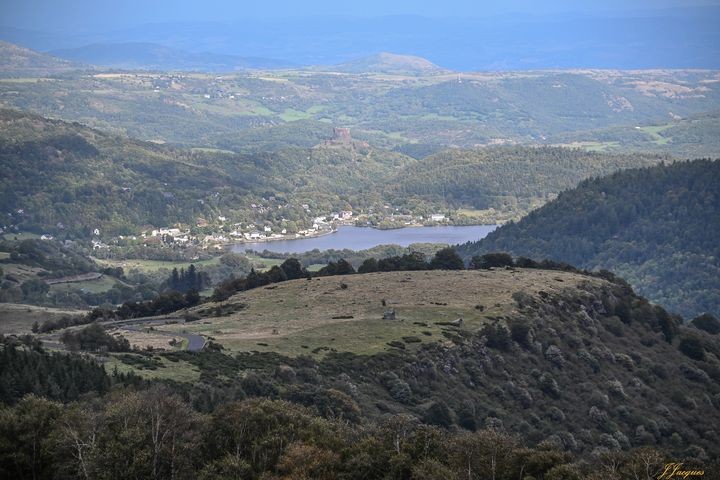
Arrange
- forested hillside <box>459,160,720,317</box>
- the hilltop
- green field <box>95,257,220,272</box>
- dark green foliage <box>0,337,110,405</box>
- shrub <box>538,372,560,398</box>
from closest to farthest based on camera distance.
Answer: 1. dark green foliage <box>0,337,110,405</box>
2. the hilltop
3. shrub <box>538,372,560,398</box>
4. forested hillside <box>459,160,720,317</box>
5. green field <box>95,257,220,272</box>

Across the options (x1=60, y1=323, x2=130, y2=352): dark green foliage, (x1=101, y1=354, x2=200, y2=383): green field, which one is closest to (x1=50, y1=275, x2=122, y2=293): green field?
(x1=60, y1=323, x2=130, y2=352): dark green foliage

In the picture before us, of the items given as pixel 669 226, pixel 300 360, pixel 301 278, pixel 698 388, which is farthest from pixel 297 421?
pixel 669 226

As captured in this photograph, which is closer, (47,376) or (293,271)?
(47,376)

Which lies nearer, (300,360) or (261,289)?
(300,360)

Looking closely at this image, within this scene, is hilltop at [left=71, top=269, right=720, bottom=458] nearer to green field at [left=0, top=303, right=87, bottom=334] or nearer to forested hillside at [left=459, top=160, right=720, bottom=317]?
green field at [left=0, top=303, right=87, bottom=334]

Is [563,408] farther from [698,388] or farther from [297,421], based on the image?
[297,421]

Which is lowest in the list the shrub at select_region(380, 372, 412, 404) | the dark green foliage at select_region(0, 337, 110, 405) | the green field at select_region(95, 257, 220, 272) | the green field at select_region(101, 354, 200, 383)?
the green field at select_region(95, 257, 220, 272)

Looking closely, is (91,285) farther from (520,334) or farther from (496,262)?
(520,334)

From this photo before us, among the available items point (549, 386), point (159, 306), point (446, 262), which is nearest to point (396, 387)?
point (549, 386)
